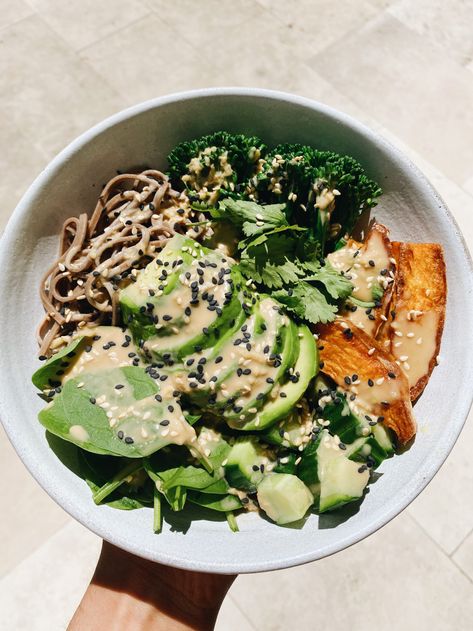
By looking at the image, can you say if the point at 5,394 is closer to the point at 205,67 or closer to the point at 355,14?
the point at 205,67

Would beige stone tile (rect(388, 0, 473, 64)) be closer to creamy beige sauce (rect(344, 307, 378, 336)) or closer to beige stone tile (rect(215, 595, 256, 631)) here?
creamy beige sauce (rect(344, 307, 378, 336))

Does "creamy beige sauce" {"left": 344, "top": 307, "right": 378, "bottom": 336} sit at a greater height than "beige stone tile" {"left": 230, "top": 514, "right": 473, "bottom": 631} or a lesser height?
greater

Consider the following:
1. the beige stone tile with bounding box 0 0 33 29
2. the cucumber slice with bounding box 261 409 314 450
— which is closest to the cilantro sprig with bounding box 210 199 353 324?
the cucumber slice with bounding box 261 409 314 450

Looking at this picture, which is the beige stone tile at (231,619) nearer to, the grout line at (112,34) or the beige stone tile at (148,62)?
the beige stone tile at (148,62)

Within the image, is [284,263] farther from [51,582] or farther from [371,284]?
[51,582]

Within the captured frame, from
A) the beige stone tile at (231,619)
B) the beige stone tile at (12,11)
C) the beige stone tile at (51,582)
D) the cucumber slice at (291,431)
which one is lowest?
the beige stone tile at (51,582)

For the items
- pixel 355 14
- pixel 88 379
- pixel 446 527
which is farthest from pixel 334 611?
pixel 355 14

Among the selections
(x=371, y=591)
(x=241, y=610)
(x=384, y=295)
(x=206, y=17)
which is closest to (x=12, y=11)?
(x=206, y=17)

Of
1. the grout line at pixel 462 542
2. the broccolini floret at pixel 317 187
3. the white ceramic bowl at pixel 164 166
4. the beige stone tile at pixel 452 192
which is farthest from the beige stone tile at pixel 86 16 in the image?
the grout line at pixel 462 542
